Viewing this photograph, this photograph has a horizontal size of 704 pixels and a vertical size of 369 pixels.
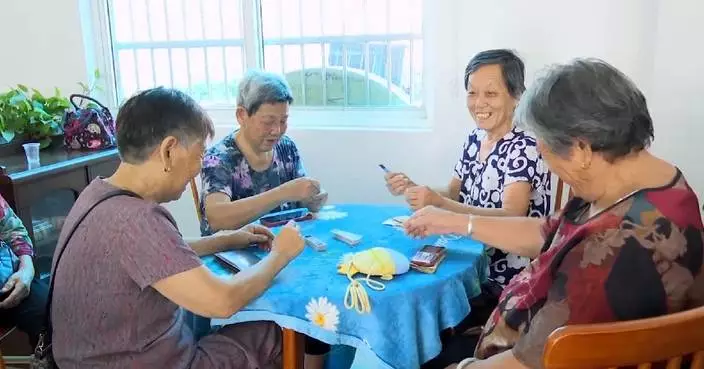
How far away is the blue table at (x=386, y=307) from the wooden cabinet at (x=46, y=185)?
3.82 feet

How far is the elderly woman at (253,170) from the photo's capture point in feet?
6.55

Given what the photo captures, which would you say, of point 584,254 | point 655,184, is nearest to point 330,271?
point 584,254

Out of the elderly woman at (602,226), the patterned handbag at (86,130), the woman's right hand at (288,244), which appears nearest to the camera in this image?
the elderly woman at (602,226)

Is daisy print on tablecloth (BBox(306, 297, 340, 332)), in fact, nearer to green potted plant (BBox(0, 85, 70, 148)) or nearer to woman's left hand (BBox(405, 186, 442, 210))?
woman's left hand (BBox(405, 186, 442, 210))

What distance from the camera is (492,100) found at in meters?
1.99

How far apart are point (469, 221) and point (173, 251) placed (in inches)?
30.5

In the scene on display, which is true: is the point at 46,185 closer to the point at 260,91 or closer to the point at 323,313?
the point at 260,91

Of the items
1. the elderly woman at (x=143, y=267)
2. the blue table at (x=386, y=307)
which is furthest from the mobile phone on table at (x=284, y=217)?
the elderly woman at (x=143, y=267)

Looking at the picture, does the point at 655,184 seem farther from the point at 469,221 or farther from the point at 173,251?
the point at 173,251

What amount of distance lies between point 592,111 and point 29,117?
254 cm

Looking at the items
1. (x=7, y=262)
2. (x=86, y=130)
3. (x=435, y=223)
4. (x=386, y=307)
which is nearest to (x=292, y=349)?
(x=386, y=307)

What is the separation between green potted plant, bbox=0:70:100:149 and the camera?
8.76 ft

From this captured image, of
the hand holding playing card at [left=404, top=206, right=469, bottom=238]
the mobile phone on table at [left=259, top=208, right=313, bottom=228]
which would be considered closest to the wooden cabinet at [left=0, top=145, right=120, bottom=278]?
the mobile phone on table at [left=259, top=208, right=313, bottom=228]

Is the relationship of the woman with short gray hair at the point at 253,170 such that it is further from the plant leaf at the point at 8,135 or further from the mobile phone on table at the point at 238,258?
the plant leaf at the point at 8,135
